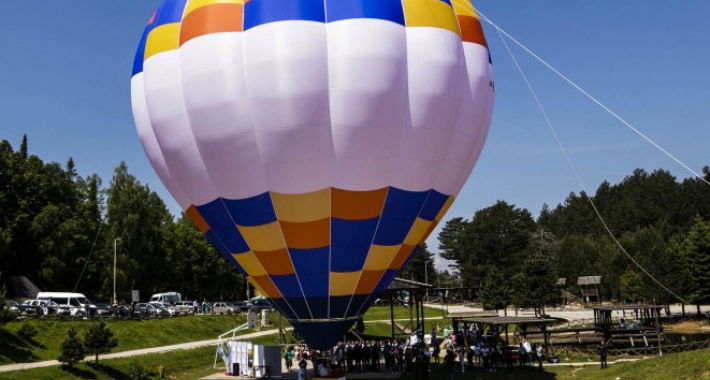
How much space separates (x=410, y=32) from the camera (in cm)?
1700

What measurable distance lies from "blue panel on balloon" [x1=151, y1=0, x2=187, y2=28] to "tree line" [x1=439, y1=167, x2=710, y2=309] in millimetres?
44108

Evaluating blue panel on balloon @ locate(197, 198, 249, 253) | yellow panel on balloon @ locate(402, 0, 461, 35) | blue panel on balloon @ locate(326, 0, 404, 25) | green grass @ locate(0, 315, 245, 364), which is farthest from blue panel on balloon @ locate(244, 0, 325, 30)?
green grass @ locate(0, 315, 245, 364)

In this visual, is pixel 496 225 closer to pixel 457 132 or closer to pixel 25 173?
pixel 25 173

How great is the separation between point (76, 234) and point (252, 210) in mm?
48395

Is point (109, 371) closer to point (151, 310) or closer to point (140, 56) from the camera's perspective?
point (140, 56)

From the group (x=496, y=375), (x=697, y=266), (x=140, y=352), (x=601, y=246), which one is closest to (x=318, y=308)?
(x=496, y=375)

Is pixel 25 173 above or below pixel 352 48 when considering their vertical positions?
above

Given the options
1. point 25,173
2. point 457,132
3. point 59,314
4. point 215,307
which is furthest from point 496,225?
point 457,132

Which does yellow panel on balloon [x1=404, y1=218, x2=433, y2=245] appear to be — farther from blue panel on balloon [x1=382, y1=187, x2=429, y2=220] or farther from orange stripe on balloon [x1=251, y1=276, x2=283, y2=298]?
orange stripe on balloon [x1=251, y1=276, x2=283, y2=298]

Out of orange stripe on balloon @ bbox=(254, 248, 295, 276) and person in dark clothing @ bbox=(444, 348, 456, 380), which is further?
person in dark clothing @ bbox=(444, 348, 456, 380)

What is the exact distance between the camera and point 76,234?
5928cm

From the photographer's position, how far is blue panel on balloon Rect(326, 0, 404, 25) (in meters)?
16.3

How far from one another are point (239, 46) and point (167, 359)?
2162 cm

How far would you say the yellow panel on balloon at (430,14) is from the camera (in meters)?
17.1
